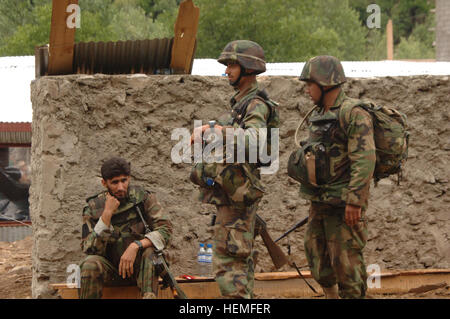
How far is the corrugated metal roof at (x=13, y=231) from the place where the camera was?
1249cm

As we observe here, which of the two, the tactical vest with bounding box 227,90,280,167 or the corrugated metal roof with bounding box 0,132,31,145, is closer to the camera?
the tactical vest with bounding box 227,90,280,167

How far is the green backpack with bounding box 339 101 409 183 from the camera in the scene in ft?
15.5

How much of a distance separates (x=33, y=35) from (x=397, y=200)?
67.6 ft

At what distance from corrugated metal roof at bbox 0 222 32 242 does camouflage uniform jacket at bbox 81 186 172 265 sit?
296 inches

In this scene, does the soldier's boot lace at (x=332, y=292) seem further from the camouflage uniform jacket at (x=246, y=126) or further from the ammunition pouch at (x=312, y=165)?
the camouflage uniform jacket at (x=246, y=126)

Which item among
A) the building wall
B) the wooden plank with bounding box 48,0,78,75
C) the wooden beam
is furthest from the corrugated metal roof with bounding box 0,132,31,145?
the building wall

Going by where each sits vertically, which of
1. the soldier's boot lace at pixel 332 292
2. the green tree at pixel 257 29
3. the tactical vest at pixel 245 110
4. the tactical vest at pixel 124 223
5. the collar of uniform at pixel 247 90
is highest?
the green tree at pixel 257 29

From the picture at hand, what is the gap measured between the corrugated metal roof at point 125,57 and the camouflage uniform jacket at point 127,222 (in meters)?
1.36

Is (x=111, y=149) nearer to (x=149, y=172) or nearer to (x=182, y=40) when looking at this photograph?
(x=149, y=172)

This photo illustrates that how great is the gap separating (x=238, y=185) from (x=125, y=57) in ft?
6.61

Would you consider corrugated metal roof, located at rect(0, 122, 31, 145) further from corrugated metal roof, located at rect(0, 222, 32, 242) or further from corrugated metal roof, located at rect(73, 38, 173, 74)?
corrugated metal roof, located at rect(73, 38, 173, 74)

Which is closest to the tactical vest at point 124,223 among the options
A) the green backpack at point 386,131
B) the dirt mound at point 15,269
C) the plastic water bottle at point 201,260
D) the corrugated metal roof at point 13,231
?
the plastic water bottle at point 201,260

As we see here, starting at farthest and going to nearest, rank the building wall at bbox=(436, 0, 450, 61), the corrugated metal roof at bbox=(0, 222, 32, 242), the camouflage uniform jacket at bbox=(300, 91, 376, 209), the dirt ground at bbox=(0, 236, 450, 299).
Result: the building wall at bbox=(436, 0, 450, 61) < the corrugated metal roof at bbox=(0, 222, 32, 242) < the dirt ground at bbox=(0, 236, 450, 299) < the camouflage uniform jacket at bbox=(300, 91, 376, 209)

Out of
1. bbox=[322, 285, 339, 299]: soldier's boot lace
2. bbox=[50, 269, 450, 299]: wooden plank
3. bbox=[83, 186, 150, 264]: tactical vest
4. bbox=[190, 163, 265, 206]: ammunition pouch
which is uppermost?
bbox=[190, 163, 265, 206]: ammunition pouch
